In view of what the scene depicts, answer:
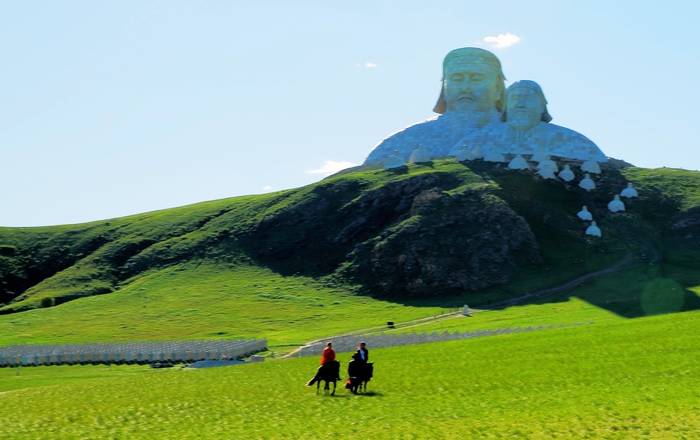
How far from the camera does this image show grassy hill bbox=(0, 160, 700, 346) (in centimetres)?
11006

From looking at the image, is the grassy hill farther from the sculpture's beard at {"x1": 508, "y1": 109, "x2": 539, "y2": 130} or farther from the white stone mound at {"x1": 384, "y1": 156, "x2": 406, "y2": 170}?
the sculpture's beard at {"x1": 508, "y1": 109, "x2": 539, "y2": 130}

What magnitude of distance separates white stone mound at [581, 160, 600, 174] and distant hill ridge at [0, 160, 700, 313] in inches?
85.7

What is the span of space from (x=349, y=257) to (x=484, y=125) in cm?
4695

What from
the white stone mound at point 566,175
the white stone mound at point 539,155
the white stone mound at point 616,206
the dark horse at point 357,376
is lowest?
the dark horse at point 357,376

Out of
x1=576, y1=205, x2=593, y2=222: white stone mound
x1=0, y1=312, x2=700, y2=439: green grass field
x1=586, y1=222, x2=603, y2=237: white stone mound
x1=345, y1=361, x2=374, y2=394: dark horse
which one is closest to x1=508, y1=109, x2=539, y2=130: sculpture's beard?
x1=576, y1=205, x2=593, y2=222: white stone mound

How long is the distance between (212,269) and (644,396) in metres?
112

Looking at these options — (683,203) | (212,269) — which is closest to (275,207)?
(212,269)

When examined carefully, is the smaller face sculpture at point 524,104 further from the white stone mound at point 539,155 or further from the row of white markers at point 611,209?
the row of white markers at point 611,209

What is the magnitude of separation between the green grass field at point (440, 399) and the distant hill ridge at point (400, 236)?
71.9 metres

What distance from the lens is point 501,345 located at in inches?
2135

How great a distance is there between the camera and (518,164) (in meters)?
153

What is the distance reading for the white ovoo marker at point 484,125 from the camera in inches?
6270

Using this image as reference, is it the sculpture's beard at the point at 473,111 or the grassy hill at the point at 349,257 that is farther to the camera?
the sculpture's beard at the point at 473,111

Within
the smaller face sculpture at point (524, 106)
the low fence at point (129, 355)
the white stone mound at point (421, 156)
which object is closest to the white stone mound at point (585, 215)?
the smaller face sculpture at point (524, 106)
